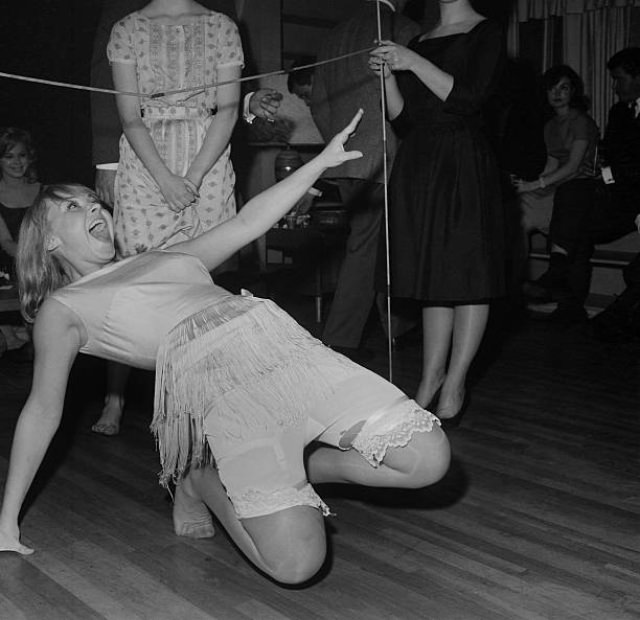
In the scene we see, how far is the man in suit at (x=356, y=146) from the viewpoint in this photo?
3443 millimetres

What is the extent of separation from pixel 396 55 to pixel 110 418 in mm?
1371

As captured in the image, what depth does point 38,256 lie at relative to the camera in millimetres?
1917

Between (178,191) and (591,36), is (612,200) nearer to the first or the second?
(591,36)

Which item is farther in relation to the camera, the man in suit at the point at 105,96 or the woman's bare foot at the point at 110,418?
the man in suit at the point at 105,96

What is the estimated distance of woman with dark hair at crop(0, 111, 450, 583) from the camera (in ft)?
5.44

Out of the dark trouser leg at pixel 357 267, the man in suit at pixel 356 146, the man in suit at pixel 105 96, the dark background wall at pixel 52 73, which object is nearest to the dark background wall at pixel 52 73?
the dark background wall at pixel 52 73

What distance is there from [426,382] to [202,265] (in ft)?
3.60

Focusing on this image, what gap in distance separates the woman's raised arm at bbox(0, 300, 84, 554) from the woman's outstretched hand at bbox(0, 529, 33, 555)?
3.7 inches

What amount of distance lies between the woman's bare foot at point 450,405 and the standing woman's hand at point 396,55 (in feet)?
3.19

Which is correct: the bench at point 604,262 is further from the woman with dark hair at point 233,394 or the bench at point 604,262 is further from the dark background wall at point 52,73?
the woman with dark hair at point 233,394

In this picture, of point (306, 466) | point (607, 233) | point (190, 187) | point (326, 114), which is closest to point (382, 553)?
point (306, 466)

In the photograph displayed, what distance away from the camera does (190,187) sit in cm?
249

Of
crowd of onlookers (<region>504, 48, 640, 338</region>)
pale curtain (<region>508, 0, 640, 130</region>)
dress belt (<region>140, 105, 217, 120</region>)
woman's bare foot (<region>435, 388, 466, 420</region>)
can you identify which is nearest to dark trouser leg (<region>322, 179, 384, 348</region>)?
woman's bare foot (<region>435, 388, 466, 420</region>)

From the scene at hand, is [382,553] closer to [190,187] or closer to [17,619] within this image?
[17,619]
